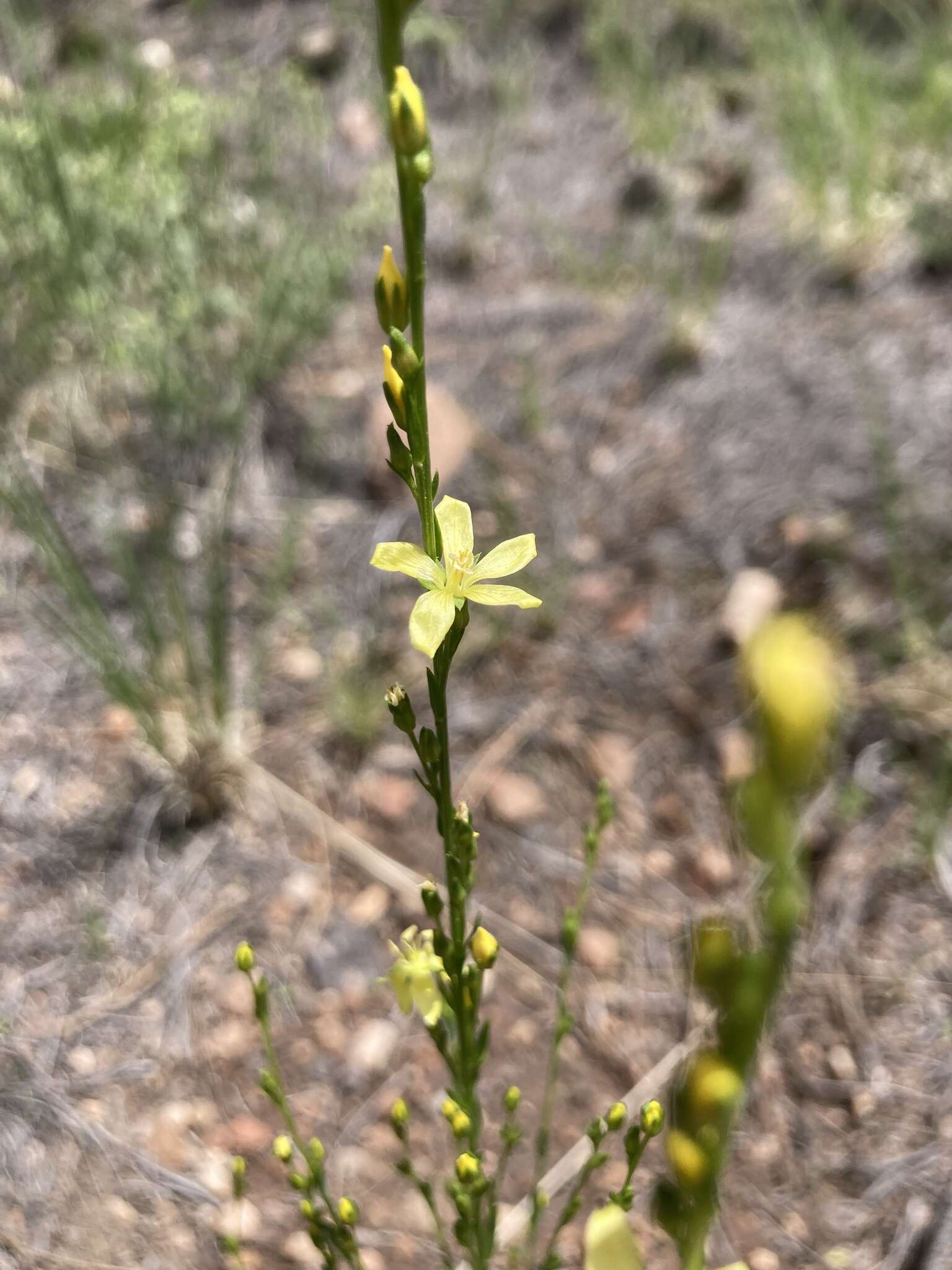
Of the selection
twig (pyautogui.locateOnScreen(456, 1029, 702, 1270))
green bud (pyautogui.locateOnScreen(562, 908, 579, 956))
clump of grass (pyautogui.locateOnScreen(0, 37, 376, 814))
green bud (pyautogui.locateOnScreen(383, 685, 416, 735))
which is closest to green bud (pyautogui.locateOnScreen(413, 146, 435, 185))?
green bud (pyautogui.locateOnScreen(383, 685, 416, 735))

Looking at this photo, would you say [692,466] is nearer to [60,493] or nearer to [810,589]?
[810,589]

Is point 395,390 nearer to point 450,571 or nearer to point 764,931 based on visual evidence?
point 450,571

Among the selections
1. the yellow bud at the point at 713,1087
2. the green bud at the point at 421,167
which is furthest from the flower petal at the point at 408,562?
the yellow bud at the point at 713,1087

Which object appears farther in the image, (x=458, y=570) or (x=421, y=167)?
(x=458, y=570)

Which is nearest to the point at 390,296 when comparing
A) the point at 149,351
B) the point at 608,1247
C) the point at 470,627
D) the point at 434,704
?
the point at 434,704

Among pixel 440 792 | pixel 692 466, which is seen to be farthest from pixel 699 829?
pixel 440 792

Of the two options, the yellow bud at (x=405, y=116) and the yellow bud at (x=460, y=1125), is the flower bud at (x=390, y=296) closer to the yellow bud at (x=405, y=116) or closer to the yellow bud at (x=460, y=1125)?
the yellow bud at (x=405, y=116)
